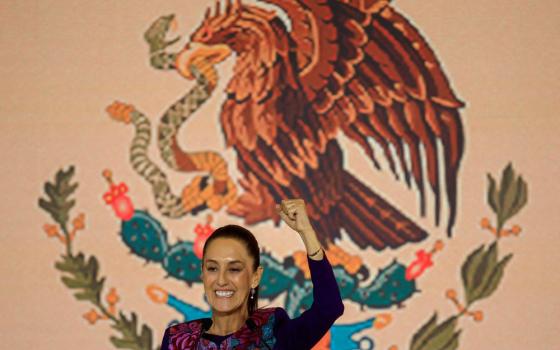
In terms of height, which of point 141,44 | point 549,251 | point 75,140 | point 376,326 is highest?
point 141,44

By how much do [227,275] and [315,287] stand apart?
0.23 metres

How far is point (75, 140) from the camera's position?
310 cm

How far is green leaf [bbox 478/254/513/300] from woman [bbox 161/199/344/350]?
1.33m

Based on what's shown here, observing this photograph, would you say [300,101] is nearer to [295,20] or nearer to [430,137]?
[295,20]

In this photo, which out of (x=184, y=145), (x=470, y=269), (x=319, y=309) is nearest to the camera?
(x=319, y=309)

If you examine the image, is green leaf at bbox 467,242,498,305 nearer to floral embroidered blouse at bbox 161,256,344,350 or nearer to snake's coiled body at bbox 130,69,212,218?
snake's coiled body at bbox 130,69,212,218

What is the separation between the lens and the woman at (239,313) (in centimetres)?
168

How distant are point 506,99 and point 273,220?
3.22 ft

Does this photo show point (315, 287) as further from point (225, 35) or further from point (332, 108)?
point (225, 35)

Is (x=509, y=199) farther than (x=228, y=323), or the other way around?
(x=509, y=199)

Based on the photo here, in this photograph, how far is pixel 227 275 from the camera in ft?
5.84

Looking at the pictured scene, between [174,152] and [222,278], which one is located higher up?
[174,152]

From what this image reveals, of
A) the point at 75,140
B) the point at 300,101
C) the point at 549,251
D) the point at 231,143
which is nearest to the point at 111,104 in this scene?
the point at 75,140

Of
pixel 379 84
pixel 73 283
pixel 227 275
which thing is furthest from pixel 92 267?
pixel 227 275
